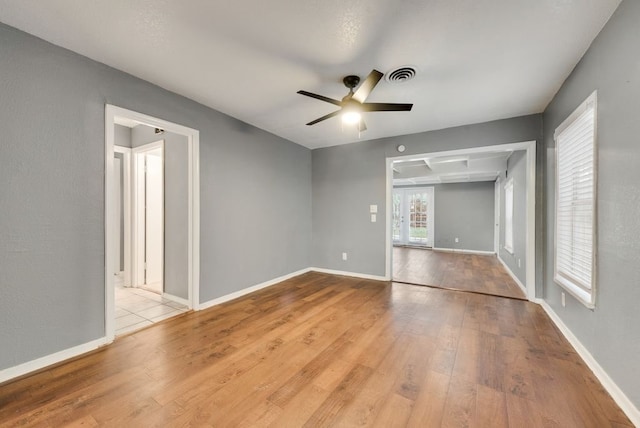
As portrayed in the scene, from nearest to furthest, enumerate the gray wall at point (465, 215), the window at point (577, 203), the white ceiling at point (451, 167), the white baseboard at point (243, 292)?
the window at point (577, 203) → the white baseboard at point (243, 292) → the white ceiling at point (451, 167) → the gray wall at point (465, 215)

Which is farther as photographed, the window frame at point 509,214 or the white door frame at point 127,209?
the window frame at point 509,214

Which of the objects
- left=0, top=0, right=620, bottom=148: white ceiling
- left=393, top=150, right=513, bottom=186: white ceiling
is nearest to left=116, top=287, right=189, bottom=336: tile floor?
left=0, top=0, right=620, bottom=148: white ceiling

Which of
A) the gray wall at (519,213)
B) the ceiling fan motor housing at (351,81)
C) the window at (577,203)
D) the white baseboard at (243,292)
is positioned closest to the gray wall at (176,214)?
the white baseboard at (243,292)

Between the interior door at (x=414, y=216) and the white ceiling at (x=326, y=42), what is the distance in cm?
602

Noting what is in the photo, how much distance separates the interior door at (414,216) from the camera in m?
8.69

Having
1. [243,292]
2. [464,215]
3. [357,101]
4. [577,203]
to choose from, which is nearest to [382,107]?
[357,101]

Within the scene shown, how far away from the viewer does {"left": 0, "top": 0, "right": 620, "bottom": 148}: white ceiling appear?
5.34ft

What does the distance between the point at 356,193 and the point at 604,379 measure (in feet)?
11.9

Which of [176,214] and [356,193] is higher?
[356,193]

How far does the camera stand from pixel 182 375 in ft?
6.10

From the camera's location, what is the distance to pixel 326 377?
184cm

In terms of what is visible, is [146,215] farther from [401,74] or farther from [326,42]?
[401,74]

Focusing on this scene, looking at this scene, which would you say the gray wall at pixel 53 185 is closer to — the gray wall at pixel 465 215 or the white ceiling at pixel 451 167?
the white ceiling at pixel 451 167

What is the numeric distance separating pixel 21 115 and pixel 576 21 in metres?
4.04
